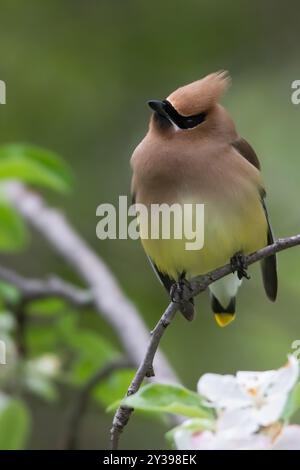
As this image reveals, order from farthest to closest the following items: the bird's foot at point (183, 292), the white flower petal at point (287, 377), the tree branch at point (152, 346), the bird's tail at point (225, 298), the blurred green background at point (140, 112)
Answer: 1. the blurred green background at point (140, 112)
2. the bird's tail at point (225, 298)
3. the bird's foot at point (183, 292)
4. the tree branch at point (152, 346)
5. the white flower petal at point (287, 377)

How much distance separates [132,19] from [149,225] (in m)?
3.66

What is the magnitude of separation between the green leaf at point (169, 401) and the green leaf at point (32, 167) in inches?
78.1

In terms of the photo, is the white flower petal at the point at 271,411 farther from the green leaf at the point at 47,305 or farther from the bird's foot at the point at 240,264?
the green leaf at the point at 47,305

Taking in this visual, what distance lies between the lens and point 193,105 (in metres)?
3.24


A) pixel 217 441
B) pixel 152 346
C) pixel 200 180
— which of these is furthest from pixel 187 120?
pixel 217 441

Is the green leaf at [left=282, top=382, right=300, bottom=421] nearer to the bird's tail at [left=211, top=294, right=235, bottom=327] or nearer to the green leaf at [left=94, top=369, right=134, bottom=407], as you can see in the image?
the green leaf at [left=94, top=369, right=134, bottom=407]

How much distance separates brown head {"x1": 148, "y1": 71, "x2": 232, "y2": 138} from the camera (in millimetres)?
3207

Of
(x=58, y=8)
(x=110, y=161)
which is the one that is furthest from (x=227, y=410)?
(x=58, y=8)

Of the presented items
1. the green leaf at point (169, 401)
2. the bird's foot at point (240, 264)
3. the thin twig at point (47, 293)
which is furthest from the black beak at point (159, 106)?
the green leaf at point (169, 401)

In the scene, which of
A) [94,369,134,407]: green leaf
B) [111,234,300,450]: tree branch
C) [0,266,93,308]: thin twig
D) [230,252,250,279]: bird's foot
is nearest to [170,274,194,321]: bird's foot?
[230,252,250,279]: bird's foot

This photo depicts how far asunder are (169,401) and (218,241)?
1431 mm

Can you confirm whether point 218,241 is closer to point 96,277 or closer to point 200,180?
point 200,180

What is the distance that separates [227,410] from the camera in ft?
5.59

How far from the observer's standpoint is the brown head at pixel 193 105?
321cm
